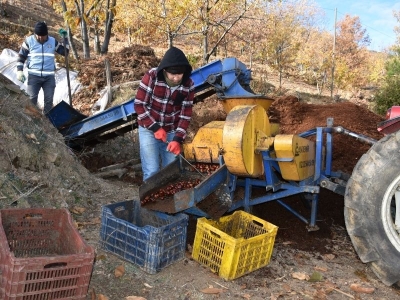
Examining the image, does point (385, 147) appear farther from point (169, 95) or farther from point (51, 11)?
point (51, 11)

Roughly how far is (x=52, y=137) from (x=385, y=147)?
4400mm

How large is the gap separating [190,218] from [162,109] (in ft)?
4.43

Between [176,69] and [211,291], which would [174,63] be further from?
[211,291]

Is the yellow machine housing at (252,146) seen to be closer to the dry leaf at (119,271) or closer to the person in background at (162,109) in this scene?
the person in background at (162,109)

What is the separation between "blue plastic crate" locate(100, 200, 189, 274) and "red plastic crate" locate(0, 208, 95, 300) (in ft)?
1.91

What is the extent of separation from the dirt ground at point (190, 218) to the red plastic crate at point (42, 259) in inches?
19.2

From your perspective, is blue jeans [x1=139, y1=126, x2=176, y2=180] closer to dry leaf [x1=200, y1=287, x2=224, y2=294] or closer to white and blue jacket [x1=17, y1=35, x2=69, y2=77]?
dry leaf [x1=200, y1=287, x2=224, y2=294]

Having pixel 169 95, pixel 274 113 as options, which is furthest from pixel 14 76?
pixel 169 95

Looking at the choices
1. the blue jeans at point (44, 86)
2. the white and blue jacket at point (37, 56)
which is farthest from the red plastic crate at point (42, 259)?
the white and blue jacket at point (37, 56)

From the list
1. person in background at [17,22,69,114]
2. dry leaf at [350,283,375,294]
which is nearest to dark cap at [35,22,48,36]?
person in background at [17,22,69,114]

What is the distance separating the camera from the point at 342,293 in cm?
411

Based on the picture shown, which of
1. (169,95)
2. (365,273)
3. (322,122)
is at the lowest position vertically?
(365,273)

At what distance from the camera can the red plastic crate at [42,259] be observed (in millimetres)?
2943

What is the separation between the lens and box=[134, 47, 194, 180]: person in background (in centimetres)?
483
